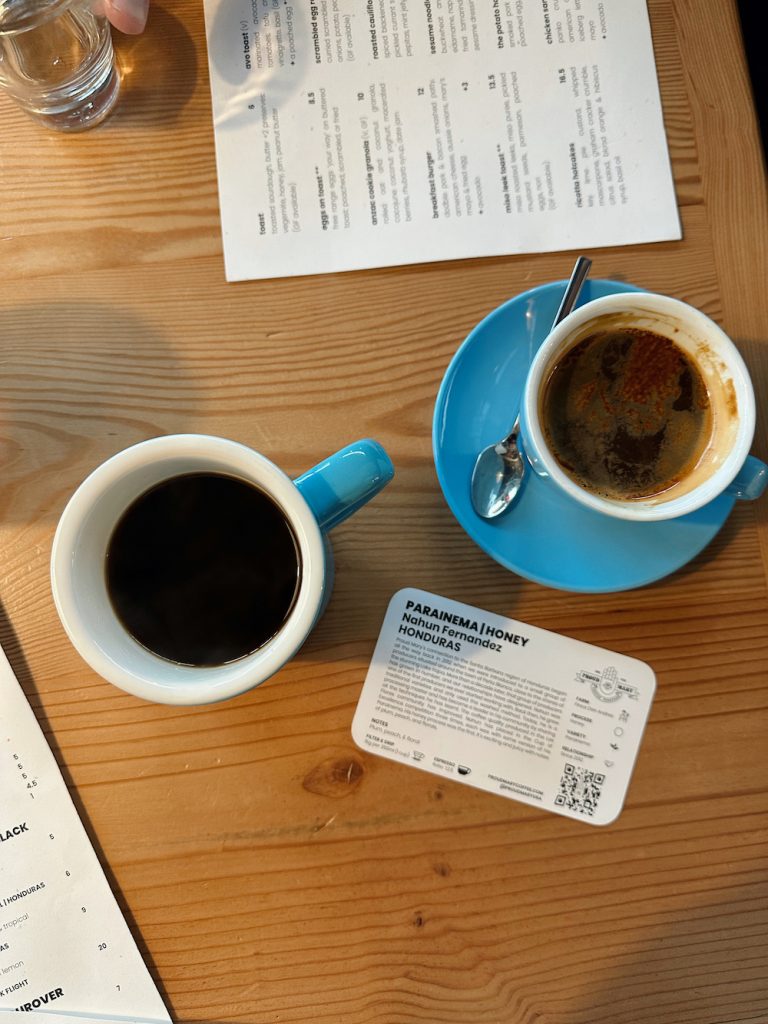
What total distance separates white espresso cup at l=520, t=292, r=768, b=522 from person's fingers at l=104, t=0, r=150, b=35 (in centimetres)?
44

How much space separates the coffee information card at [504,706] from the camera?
0.63 metres

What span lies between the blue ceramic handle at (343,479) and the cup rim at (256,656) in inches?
1.0

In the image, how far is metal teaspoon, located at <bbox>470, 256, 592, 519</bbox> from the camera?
60cm

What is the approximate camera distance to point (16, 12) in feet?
1.97

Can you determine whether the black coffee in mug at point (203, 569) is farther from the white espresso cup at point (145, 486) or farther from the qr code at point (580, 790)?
the qr code at point (580, 790)

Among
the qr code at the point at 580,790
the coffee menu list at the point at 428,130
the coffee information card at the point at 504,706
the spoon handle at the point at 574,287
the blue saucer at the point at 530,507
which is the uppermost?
the coffee menu list at the point at 428,130

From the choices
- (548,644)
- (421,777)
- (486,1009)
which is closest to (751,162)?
(548,644)

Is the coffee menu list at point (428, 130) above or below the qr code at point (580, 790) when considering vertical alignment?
above

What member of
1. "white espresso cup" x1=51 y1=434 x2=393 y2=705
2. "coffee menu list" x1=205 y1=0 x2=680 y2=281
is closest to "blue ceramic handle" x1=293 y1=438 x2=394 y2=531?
"white espresso cup" x1=51 y1=434 x2=393 y2=705

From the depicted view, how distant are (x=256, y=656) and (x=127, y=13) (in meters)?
0.53

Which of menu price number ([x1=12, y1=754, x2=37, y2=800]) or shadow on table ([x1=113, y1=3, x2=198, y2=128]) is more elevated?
shadow on table ([x1=113, y1=3, x2=198, y2=128])

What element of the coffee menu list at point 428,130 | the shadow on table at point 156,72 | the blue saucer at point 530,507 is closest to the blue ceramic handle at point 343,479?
the blue saucer at point 530,507

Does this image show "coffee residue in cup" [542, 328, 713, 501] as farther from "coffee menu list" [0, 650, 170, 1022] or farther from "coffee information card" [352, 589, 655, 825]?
"coffee menu list" [0, 650, 170, 1022]

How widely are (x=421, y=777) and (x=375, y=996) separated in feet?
0.55
